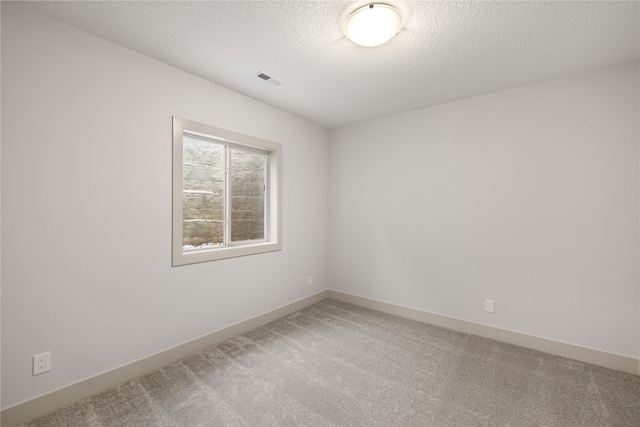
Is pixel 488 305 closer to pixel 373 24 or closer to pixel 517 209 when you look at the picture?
pixel 517 209

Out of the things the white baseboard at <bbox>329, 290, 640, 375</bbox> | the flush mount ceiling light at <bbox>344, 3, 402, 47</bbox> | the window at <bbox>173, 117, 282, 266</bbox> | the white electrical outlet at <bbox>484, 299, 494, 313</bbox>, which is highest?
the flush mount ceiling light at <bbox>344, 3, 402, 47</bbox>

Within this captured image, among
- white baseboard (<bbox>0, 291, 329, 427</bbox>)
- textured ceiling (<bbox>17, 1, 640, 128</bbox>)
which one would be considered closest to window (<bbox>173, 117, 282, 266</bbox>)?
textured ceiling (<bbox>17, 1, 640, 128</bbox>)

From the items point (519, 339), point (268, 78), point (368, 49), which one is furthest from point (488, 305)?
point (268, 78)

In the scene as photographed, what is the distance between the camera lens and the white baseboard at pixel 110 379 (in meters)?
1.64

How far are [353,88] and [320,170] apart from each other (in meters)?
1.44

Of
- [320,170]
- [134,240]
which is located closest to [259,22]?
[134,240]

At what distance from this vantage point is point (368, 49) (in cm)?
207

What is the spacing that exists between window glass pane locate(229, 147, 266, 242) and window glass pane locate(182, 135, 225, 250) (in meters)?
0.14

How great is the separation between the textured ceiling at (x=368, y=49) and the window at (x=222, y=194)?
2.01ft

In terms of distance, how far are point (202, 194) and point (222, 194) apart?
8.9 inches

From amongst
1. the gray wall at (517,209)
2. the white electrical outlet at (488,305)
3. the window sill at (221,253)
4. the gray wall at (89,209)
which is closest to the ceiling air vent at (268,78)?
the gray wall at (89,209)

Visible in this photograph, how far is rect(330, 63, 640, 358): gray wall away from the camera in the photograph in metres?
2.26

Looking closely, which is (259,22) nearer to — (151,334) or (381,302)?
(151,334)

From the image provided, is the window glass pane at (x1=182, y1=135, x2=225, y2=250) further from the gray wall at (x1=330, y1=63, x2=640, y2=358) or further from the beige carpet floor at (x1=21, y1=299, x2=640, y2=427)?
the gray wall at (x1=330, y1=63, x2=640, y2=358)
